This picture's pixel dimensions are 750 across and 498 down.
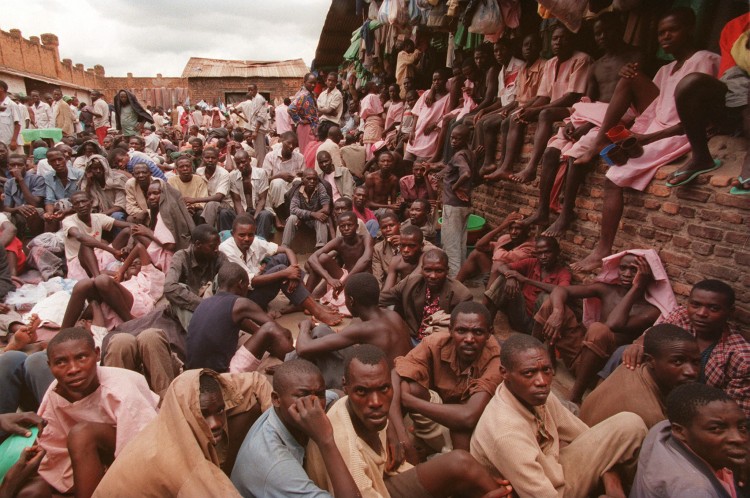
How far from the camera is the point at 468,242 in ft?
20.1

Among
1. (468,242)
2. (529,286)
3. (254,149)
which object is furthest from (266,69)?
A: (529,286)

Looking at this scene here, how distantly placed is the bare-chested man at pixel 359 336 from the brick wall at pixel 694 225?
2.05m

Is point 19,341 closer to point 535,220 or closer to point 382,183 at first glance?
point 535,220

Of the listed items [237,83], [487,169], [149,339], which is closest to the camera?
[149,339]

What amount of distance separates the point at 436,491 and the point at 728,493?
1166 millimetres

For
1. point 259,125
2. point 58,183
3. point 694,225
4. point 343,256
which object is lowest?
point 343,256

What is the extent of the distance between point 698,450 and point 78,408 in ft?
9.43

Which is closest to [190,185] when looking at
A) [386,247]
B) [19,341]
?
[386,247]

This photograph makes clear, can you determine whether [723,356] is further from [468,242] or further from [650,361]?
[468,242]

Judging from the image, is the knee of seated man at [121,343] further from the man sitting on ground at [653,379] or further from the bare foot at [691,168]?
the bare foot at [691,168]

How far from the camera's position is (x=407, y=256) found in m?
4.57

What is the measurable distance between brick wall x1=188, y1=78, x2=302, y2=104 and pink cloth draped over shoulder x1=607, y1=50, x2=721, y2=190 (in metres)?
21.1

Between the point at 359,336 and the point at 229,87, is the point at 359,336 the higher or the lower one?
the lower one

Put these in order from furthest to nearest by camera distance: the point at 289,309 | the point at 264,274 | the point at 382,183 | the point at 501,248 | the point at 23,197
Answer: the point at 382,183
the point at 23,197
the point at 289,309
the point at 501,248
the point at 264,274
